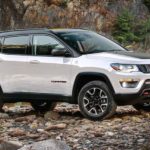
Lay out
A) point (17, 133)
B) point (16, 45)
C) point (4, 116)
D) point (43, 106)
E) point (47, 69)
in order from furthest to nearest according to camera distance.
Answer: point (43, 106)
point (4, 116)
point (16, 45)
point (47, 69)
point (17, 133)

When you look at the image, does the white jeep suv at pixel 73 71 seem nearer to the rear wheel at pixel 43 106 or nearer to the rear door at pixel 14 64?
the rear door at pixel 14 64

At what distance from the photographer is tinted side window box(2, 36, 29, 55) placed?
1231 cm

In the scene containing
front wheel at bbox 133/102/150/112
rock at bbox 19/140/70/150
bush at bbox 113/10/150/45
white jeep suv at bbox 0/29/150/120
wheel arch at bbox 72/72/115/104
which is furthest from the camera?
bush at bbox 113/10/150/45

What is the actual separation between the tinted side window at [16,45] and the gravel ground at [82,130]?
4.12 feet

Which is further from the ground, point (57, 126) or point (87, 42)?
point (87, 42)

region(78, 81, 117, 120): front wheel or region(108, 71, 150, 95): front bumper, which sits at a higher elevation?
region(108, 71, 150, 95): front bumper

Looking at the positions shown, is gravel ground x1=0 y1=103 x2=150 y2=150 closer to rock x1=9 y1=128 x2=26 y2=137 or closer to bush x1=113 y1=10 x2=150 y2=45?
rock x1=9 y1=128 x2=26 y2=137

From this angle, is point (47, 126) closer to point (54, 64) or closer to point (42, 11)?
point (54, 64)

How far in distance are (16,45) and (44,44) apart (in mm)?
713

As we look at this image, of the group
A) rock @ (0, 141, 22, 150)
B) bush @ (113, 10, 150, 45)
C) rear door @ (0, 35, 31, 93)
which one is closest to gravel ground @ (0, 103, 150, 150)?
rear door @ (0, 35, 31, 93)

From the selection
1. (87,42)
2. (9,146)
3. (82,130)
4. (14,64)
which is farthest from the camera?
(14,64)

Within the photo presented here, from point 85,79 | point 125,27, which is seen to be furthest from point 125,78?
point 125,27

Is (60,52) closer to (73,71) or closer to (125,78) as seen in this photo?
(73,71)

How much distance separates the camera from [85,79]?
1142 centimetres
